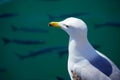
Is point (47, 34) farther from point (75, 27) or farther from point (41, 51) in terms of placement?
point (75, 27)

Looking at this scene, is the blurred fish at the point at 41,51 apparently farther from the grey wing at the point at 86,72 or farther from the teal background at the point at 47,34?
the grey wing at the point at 86,72

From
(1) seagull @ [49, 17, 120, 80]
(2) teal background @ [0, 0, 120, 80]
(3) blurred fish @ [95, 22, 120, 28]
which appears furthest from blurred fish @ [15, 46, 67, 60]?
(1) seagull @ [49, 17, 120, 80]

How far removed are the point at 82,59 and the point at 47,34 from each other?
0.53 m

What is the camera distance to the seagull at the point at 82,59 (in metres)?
1.94

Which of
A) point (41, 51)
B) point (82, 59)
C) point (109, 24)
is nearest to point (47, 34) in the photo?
point (41, 51)

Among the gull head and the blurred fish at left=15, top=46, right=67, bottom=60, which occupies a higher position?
the gull head

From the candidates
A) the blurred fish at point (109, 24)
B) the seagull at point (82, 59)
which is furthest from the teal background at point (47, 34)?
the seagull at point (82, 59)

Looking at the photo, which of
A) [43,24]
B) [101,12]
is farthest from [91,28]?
[43,24]

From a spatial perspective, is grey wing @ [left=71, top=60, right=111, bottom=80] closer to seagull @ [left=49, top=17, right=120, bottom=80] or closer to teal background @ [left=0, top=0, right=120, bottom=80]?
seagull @ [left=49, top=17, right=120, bottom=80]

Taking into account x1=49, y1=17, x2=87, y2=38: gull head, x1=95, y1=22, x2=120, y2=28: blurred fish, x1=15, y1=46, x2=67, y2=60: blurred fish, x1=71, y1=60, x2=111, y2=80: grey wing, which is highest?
x1=49, y1=17, x2=87, y2=38: gull head

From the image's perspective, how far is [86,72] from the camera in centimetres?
196

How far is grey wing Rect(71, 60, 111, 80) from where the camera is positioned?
6.39ft

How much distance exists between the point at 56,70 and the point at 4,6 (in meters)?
0.50

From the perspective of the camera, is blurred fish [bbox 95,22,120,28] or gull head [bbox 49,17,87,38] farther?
blurred fish [bbox 95,22,120,28]
